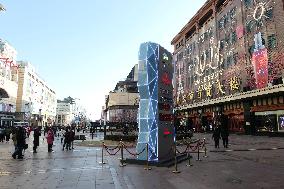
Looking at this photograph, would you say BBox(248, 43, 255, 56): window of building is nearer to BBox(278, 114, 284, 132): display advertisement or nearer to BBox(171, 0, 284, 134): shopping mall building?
BBox(171, 0, 284, 134): shopping mall building

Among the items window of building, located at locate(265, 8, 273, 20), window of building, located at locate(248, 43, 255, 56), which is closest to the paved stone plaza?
window of building, located at locate(265, 8, 273, 20)

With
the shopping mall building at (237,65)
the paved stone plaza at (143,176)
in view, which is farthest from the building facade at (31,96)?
the paved stone plaza at (143,176)

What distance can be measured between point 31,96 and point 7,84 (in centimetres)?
3137

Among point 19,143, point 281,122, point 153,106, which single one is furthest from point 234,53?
point 19,143

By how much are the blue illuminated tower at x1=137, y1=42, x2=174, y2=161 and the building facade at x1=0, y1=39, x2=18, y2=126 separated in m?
70.2

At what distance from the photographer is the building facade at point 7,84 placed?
79.6 metres

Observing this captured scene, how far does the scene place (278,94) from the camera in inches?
1447

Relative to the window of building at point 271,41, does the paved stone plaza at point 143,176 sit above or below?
below

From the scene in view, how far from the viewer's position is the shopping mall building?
37.3m

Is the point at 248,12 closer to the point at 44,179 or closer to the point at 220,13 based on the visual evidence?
the point at 220,13

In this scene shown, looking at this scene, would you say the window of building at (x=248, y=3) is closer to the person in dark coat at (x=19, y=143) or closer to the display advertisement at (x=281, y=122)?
the display advertisement at (x=281, y=122)

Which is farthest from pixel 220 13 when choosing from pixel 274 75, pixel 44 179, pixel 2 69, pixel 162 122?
pixel 2 69

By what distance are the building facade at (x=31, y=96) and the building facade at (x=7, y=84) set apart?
5.95 m

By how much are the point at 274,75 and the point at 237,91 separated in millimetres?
9366
